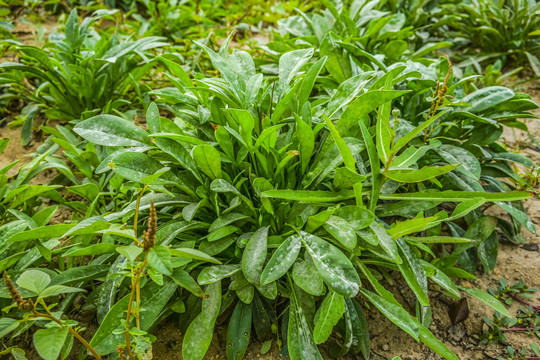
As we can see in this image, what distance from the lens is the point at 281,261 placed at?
50.3 inches

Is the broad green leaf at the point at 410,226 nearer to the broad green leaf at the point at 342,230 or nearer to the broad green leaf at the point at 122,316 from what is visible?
the broad green leaf at the point at 342,230

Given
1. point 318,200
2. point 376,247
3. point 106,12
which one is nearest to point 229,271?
point 318,200

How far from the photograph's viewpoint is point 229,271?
54.9 inches

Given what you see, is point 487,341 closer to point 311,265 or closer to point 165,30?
point 311,265

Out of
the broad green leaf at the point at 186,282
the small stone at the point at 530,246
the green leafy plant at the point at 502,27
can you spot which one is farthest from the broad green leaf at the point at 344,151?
the green leafy plant at the point at 502,27

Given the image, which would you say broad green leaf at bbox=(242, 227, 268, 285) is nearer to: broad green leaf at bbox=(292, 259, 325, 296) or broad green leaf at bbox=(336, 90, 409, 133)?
broad green leaf at bbox=(292, 259, 325, 296)

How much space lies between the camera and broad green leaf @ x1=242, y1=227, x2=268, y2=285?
129 cm

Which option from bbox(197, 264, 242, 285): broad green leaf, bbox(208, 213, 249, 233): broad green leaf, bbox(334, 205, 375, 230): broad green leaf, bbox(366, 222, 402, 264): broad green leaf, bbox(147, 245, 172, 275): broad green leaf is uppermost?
bbox(147, 245, 172, 275): broad green leaf

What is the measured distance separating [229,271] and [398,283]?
808mm

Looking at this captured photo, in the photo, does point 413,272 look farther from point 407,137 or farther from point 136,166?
point 136,166

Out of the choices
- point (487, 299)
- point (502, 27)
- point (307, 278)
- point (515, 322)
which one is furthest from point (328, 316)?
point (502, 27)

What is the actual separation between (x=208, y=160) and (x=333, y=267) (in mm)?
567

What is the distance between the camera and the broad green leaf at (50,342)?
104 centimetres

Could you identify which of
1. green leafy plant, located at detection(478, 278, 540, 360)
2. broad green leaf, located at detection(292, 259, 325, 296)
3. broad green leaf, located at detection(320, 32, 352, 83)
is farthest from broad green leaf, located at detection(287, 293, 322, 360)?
broad green leaf, located at detection(320, 32, 352, 83)
